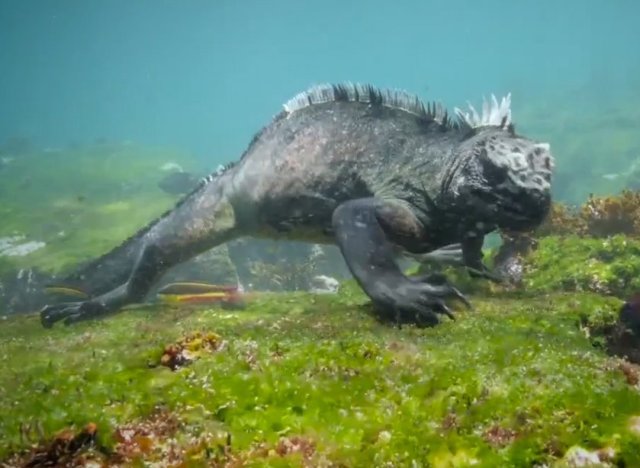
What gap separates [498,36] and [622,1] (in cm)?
6477

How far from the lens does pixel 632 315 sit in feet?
18.9

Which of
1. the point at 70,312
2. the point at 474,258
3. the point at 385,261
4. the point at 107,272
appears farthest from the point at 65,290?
the point at 474,258

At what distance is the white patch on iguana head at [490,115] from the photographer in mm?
7320

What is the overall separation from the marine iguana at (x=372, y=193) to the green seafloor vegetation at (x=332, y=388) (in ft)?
2.79

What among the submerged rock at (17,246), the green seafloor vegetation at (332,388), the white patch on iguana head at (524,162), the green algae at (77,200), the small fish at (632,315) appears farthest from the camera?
the submerged rock at (17,246)

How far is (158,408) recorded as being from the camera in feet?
12.9

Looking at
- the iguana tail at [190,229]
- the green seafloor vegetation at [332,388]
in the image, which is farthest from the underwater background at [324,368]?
the iguana tail at [190,229]

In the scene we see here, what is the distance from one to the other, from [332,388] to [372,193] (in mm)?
3889

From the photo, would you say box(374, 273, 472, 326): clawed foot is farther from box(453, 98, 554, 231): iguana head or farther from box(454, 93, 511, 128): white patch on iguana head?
box(454, 93, 511, 128): white patch on iguana head

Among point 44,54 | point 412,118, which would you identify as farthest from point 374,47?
point 412,118

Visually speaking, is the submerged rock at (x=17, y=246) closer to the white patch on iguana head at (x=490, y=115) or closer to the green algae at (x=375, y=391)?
the green algae at (x=375, y=391)

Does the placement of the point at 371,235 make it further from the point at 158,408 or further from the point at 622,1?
the point at 622,1

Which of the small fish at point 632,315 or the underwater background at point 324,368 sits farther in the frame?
the small fish at point 632,315

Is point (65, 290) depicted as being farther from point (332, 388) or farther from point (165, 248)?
point (332, 388)
